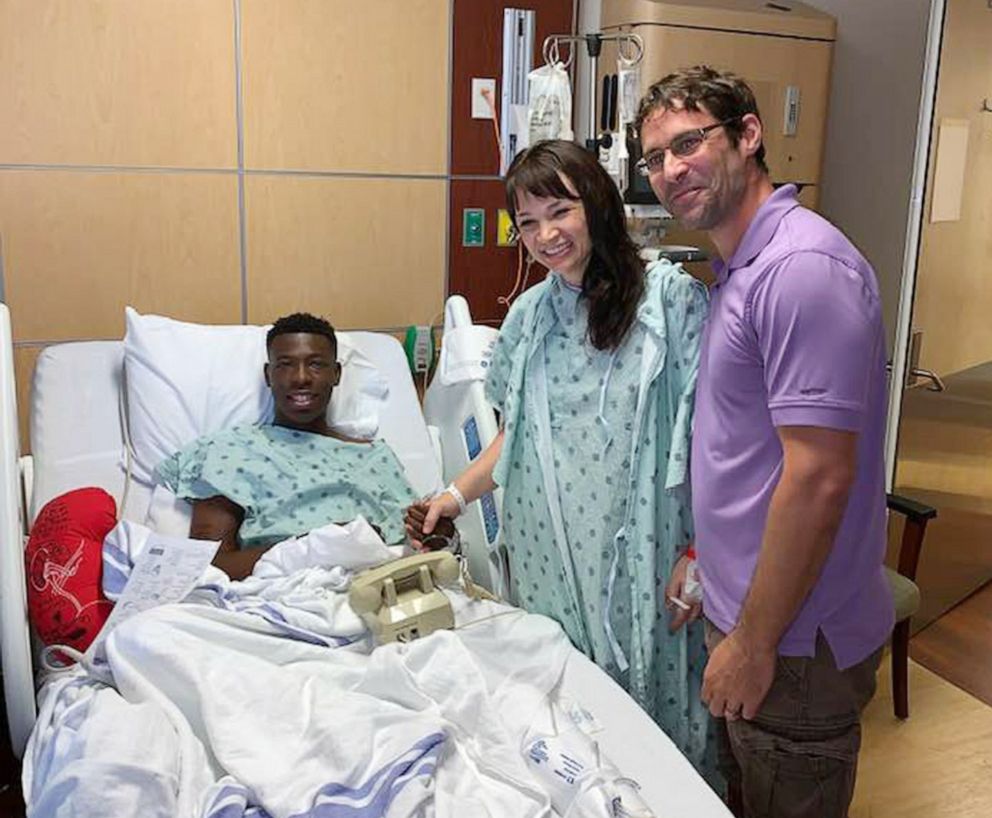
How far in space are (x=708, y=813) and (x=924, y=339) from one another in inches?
76.5

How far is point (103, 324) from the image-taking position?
2.67 meters

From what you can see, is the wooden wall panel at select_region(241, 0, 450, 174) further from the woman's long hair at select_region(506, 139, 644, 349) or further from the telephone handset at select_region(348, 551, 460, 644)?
the telephone handset at select_region(348, 551, 460, 644)

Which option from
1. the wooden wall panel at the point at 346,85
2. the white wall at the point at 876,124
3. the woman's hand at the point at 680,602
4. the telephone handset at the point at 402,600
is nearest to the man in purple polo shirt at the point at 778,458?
the woman's hand at the point at 680,602

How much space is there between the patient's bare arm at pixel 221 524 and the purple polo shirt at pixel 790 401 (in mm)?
991

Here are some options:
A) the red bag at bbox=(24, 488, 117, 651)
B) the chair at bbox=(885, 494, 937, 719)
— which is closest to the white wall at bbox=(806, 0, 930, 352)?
the chair at bbox=(885, 494, 937, 719)

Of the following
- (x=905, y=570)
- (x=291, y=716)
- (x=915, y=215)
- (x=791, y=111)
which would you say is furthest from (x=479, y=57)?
(x=291, y=716)

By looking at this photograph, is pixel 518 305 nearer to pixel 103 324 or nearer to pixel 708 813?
pixel 708 813

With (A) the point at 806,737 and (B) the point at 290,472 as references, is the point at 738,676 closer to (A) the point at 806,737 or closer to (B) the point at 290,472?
(A) the point at 806,737

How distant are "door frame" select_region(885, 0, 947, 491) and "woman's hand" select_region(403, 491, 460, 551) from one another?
119cm

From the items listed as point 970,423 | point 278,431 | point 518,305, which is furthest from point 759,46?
point 278,431

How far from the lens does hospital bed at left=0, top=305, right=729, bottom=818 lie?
4.79ft

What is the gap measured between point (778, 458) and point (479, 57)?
2061 millimetres

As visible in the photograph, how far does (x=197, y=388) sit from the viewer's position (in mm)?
2367

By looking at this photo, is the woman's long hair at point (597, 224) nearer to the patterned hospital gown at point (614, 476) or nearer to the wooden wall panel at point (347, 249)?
the patterned hospital gown at point (614, 476)
